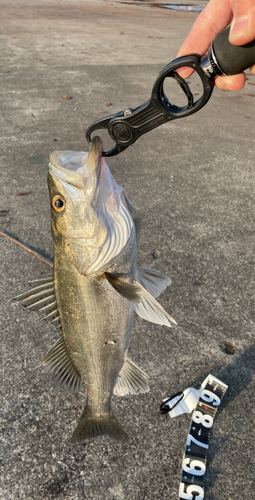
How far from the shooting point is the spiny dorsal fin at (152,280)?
1840 mm

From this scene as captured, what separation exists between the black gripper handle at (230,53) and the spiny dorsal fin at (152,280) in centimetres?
96

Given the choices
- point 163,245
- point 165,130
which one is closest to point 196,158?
point 165,130

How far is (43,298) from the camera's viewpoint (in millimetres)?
1761

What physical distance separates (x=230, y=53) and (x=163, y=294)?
2.32 m

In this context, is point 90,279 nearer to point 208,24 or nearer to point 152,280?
point 152,280

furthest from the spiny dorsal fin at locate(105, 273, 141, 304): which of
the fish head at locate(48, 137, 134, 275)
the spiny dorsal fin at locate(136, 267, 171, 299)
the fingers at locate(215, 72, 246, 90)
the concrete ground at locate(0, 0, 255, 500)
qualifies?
the concrete ground at locate(0, 0, 255, 500)

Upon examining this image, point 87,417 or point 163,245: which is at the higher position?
point 87,417

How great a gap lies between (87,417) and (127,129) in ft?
4.88

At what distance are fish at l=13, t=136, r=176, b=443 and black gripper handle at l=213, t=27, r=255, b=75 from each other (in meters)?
0.63

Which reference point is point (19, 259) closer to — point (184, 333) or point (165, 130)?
point (184, 333)

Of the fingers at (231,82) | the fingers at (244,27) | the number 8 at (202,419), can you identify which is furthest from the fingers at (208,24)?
the number 8 at (202,419)

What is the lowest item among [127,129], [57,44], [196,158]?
[57,44]

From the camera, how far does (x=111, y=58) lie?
Result: 33.5 feet

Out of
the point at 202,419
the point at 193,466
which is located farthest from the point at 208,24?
the point at 193,466
